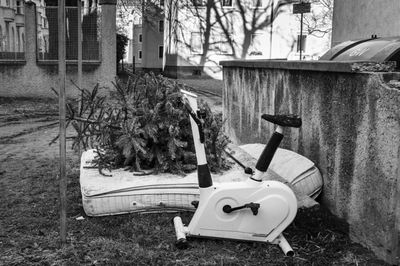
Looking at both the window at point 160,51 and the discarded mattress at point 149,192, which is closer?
the discarded mattress at point 149,192

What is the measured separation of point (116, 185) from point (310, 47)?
3370cm

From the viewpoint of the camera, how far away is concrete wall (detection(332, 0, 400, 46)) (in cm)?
1193

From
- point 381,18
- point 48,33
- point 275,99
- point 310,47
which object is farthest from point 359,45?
point 310,47

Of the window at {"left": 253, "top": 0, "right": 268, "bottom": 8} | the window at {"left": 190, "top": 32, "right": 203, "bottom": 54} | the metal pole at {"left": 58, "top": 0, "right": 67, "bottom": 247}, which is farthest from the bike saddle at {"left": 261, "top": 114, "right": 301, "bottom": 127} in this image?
the window at {"left": 253, "top": 0, "right": 268, "bottom": 8}

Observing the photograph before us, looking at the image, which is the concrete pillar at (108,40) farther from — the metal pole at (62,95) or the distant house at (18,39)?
the metal pole at (62,95)

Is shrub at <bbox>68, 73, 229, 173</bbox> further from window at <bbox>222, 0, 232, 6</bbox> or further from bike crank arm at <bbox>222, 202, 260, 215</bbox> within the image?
window at <bbox>222, 0, 232, 6</bbox>

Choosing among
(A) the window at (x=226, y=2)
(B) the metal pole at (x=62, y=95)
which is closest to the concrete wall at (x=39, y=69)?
(B) the metal pole at (x=62, y=95)

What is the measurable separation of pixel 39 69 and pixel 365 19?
1004 centimetres

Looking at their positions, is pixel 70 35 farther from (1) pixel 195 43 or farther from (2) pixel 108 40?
(1) pixel 195 43

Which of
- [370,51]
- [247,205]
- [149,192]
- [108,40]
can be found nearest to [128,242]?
[149,192]

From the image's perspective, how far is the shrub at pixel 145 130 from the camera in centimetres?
503

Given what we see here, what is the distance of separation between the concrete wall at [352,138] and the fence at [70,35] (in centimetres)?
1243

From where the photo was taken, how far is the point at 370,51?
22.5 ft

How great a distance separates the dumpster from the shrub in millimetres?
2127
